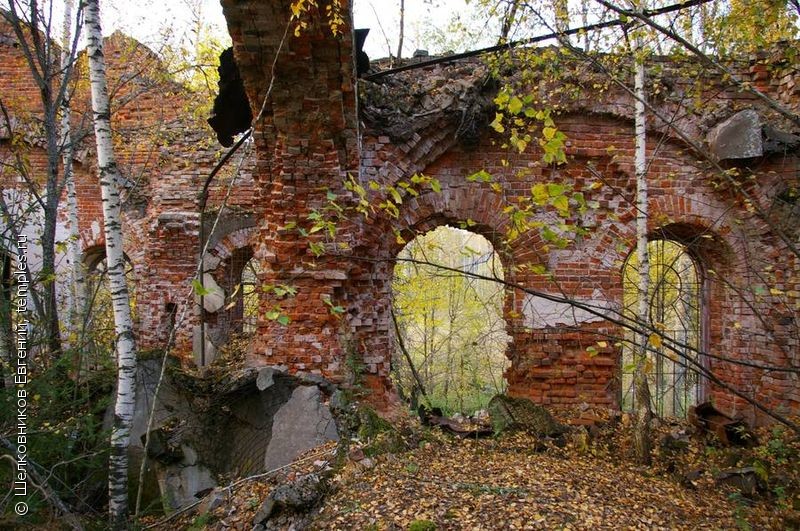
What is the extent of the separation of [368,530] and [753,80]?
747 cm

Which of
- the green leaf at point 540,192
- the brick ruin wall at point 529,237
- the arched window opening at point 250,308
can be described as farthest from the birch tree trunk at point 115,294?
the arched window opening at point 250,308

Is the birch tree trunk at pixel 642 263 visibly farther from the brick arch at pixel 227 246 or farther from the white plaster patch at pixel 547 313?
the brick arch at pixel 227 246

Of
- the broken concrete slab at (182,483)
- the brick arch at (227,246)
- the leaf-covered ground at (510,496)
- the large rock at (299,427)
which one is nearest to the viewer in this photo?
the leaf-covered ground at (510,496)

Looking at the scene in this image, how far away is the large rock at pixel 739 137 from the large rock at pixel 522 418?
13.4 feet

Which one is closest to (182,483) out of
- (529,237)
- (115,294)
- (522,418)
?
(115,294)

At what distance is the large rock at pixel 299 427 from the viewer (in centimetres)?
451

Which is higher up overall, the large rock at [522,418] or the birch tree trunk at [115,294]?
the birch tree trunk at [115,294]

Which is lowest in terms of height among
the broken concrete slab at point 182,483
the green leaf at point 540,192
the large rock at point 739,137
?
the broken concrete slab at point 182,483

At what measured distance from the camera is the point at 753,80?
21.2 feet

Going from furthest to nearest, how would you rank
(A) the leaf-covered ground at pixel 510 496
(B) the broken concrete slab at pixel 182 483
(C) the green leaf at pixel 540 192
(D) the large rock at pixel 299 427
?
(D) the large rock at pixel 299 427 < (B) the broken concrete slab at pixel 182 483 < (A) the leaf-covered ground at pixel 510 496 < (C) the green leaf at pixel 540 192

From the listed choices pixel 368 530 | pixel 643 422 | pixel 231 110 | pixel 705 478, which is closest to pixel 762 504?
pixel 705 478

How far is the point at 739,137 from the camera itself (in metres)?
6.00

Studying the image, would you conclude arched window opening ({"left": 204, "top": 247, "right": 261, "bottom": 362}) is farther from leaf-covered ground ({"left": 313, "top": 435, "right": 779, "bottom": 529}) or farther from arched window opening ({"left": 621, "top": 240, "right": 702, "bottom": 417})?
arched window opening ({"left": 621, "top": 240, "right": 702, "bottom": 417})

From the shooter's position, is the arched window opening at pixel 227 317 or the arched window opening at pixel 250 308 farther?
the arched window opening at pixel 227 317
